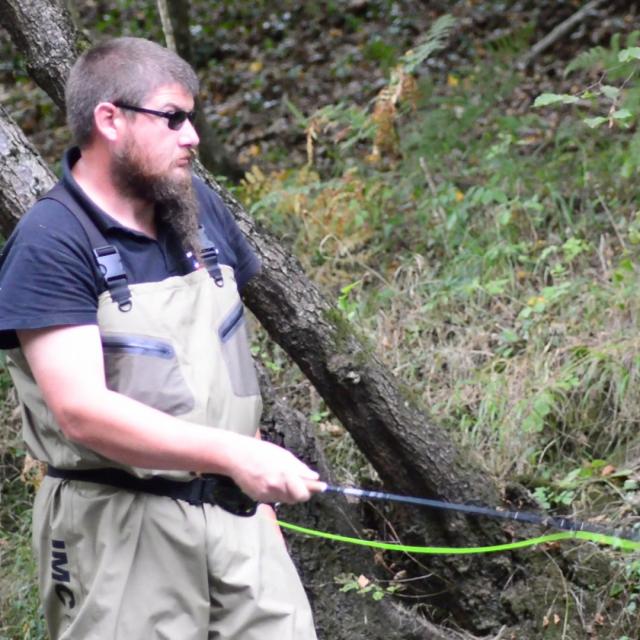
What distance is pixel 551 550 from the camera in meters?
4.27

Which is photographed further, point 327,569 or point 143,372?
point 327,569

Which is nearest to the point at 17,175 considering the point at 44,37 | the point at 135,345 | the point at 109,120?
the point at 44,37

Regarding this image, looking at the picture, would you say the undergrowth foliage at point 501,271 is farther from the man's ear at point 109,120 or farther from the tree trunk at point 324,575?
the man's ear at point 109,120

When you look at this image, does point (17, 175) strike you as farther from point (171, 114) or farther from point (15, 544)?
point (15, 544)

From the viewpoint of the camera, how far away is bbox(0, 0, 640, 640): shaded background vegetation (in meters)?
4.82

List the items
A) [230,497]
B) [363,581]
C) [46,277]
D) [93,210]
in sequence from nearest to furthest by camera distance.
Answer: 1. [46,277]
2. [93,210]
3. [230,497]
4. [363,581]

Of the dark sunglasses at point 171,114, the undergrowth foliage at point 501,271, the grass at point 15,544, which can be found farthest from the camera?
the undergrowth foliage at point 501,271

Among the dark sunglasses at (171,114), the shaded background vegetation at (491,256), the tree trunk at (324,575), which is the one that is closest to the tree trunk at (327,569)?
the tree trunk at (324,575)

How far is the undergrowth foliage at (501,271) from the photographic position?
504cm

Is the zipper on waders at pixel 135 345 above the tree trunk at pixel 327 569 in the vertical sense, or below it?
above

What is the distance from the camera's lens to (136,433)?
7.54 ft

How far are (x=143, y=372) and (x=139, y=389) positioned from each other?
43 millimetres

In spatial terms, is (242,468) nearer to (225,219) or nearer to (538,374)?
(225,219)

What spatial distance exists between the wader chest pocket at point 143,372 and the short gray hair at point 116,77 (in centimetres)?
58
